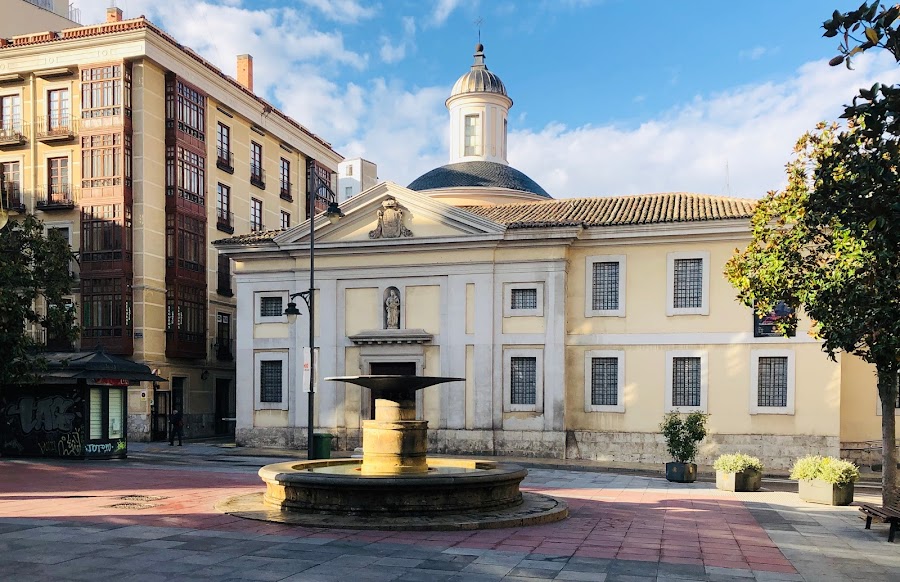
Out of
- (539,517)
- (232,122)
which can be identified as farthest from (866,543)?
(232,122)

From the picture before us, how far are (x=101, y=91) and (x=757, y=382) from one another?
90.9ft

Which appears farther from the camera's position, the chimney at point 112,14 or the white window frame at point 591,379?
the chimney at point 112,14

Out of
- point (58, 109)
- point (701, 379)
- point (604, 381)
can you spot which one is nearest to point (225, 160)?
point (58, 109)

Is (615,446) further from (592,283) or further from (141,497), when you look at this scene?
(141,497)

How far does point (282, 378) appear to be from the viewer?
30.5 metres

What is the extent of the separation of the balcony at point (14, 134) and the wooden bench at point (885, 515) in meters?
34.9

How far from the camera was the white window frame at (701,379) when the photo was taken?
27281mm

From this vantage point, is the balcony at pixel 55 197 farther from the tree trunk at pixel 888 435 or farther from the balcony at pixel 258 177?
the tree trunk at pixel 888 435

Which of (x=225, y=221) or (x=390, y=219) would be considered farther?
(x=225, y=221)

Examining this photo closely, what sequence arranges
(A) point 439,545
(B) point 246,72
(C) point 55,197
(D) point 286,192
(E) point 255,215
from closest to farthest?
(A) point 439,545
(C) point 55,197
(E) point 255,215
(B) point 246,72
(D) point 286,192

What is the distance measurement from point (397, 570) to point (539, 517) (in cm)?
424

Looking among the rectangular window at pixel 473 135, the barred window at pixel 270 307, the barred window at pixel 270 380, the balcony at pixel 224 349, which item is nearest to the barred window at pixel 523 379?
the barred window at pixel 270 380

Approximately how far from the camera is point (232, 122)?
40.6m

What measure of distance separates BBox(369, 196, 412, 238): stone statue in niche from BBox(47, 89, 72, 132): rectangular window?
15383 mm
